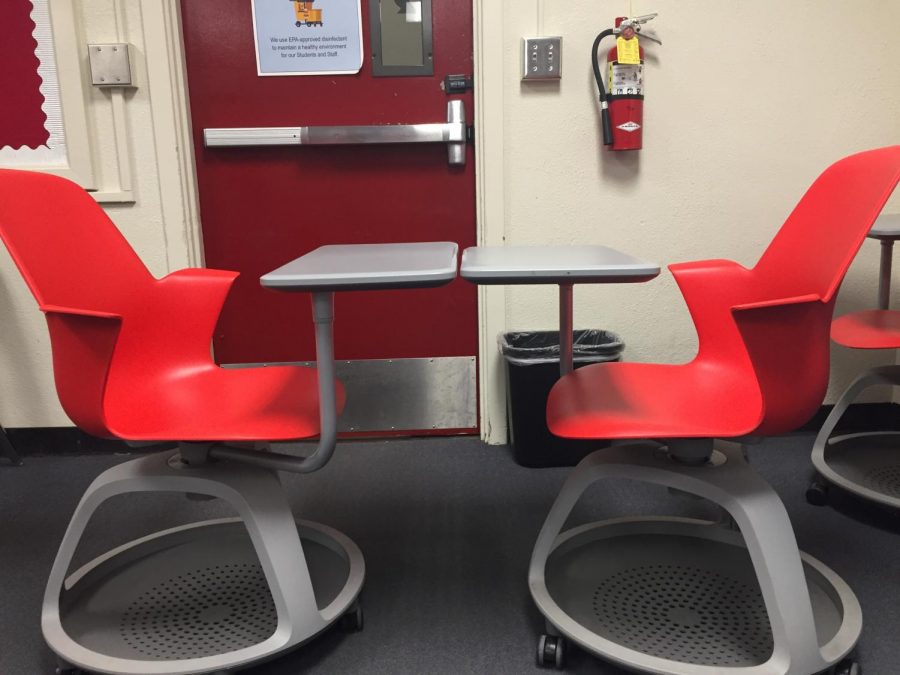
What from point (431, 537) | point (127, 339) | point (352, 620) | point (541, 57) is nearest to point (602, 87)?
point (541, 57)

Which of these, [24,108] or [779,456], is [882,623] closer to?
[779,456]

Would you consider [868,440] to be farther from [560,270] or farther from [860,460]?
[560,270]

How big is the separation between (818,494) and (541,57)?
4.84 ft

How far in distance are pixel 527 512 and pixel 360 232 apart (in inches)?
42.2

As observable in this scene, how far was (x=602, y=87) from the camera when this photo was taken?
2010 mm

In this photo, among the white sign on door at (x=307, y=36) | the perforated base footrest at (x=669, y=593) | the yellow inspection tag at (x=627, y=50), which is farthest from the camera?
the white sign on door at (x=307, y=36)

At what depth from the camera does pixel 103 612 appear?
1282 mm

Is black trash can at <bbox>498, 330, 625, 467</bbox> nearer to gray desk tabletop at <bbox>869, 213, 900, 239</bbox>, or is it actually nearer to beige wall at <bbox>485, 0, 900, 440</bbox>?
beige wall at <bbox>485, 0, 900, 440</bbox>

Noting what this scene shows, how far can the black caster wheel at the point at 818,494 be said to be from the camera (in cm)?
174

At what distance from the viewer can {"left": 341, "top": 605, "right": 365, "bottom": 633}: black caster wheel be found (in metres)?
1.27

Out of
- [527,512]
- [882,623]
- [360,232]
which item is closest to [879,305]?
[882,623]

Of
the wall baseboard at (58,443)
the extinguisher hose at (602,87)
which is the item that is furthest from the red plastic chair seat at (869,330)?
the wall baseboard at (58,443)

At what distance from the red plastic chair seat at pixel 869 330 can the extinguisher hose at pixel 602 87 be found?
842 millimetres

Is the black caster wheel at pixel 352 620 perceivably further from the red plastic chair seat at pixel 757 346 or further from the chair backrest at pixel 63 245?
the chair backrest at pixel 63 245
